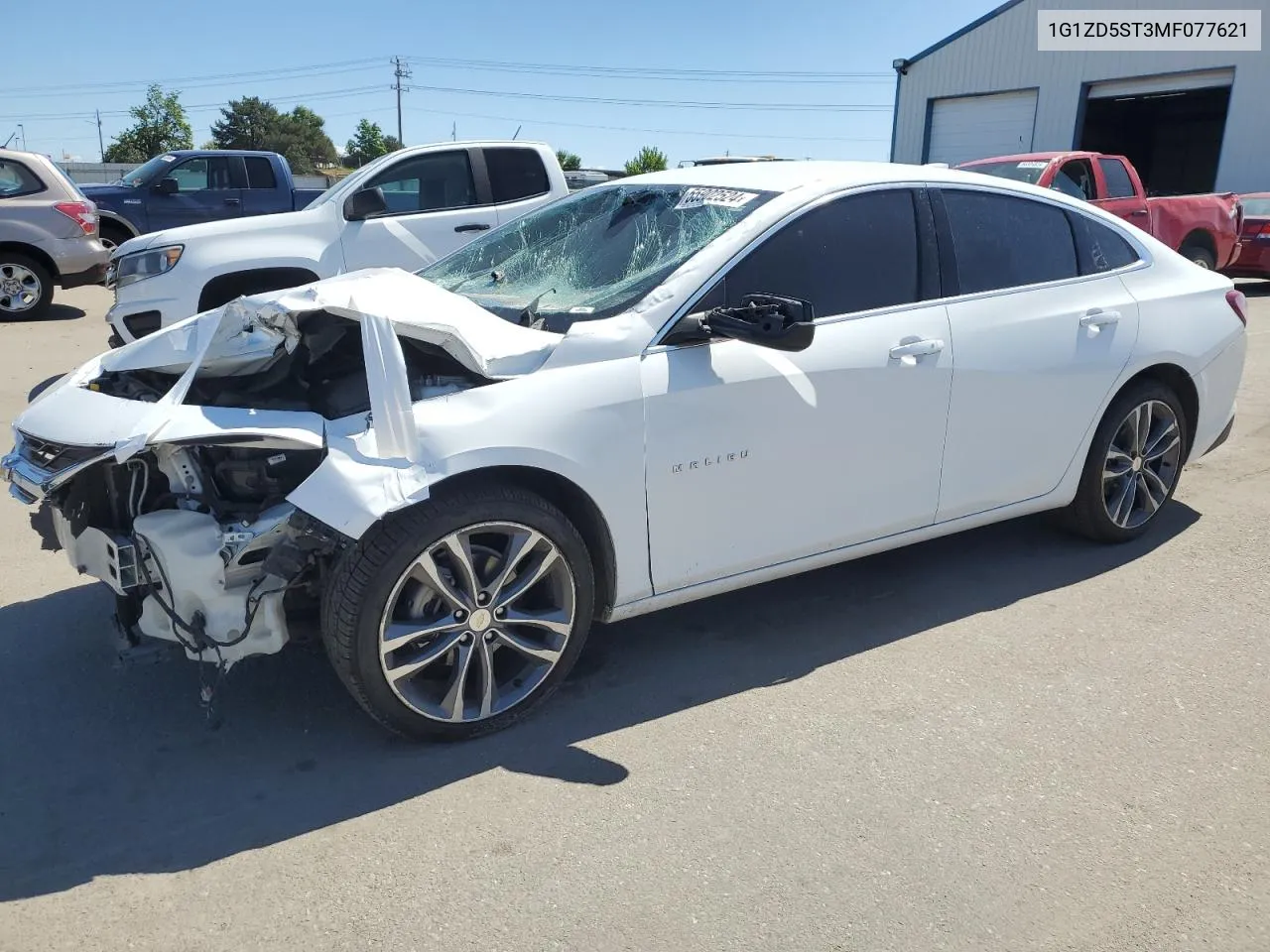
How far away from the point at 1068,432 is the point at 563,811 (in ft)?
8.81

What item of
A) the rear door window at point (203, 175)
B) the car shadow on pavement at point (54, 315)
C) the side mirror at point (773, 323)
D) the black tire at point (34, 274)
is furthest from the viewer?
the rear door window at point (203, 175)

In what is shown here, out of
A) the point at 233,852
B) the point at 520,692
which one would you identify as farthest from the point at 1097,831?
the point at 233,852

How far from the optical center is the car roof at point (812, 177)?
3.74 m

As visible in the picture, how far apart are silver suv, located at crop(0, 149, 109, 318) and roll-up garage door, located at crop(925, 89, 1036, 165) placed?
21.5 m

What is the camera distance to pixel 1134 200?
12195mm

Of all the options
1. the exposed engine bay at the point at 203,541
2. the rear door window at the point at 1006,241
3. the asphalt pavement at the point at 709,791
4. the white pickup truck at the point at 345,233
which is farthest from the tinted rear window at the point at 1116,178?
the exposed engine bay at the point at 203,541

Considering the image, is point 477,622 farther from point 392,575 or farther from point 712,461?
point 712,461

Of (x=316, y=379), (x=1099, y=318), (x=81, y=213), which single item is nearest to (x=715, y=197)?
(x=316, y=379)

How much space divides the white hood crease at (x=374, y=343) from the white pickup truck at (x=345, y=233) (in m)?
4.20

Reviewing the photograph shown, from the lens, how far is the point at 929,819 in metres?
2.77

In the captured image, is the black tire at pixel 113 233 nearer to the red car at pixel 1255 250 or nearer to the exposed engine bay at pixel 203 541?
the exposed engine bay at pixel 203 541

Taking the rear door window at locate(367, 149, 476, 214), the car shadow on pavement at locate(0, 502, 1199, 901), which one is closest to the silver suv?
the rear door window at locate(367, 149, 476, 214)

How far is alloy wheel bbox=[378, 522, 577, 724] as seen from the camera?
9.66ft

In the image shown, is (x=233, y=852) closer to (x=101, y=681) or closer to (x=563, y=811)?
(x=563, y=811)
